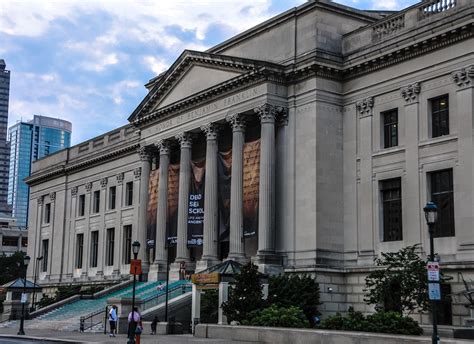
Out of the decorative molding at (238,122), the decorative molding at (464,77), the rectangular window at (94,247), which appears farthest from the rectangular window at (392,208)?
the rectangular window at (94,247)

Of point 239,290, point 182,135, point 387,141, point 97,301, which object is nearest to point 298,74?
point 387,141

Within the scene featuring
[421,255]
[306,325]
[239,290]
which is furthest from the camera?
[421,255]

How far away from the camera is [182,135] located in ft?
171

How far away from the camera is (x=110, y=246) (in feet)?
221

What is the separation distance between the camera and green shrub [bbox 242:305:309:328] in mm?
31891

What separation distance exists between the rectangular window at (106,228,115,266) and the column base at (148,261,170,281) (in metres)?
14.6

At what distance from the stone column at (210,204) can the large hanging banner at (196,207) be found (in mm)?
1225

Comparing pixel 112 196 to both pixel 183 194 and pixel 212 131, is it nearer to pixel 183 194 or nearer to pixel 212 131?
pixel 183 194

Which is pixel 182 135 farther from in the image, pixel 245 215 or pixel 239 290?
pixel 239 290

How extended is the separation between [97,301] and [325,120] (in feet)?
68.8

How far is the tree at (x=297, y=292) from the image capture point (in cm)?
3950

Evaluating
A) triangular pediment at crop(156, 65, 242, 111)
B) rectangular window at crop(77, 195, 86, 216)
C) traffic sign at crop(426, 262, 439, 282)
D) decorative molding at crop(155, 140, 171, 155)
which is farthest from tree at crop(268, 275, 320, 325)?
rectangular window at crop(77, 195, 86, 216)

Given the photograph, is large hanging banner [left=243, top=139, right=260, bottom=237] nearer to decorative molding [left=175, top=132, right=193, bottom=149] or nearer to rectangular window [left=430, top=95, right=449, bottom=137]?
decorative molding [left=175, top=132, right=193, bottom=149]

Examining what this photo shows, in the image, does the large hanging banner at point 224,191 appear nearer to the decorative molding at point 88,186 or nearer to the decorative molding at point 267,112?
the decorative molding at point 267,112
